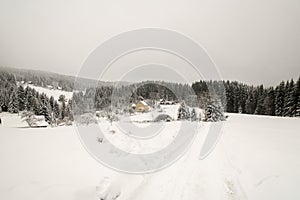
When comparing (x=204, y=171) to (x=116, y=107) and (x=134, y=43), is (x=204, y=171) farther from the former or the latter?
(x=116, y=107)

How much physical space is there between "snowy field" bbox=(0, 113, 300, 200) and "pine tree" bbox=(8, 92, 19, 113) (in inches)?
777

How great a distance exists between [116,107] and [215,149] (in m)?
16.8

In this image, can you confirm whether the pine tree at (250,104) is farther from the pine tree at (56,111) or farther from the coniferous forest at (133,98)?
the pine tree at (56,111)

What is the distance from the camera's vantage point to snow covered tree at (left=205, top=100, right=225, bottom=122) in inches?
862

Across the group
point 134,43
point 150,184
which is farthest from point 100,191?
point 134,43

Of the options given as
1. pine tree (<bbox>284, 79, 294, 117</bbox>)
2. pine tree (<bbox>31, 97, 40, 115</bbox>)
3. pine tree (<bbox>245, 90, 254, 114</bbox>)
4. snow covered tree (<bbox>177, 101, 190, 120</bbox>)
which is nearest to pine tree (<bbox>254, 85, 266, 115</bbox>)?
pine tree (<bbox>245, 90, 254, 114</bbox>)

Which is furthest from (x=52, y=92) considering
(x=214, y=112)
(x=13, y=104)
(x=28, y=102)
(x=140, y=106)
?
(x=214, y=112)

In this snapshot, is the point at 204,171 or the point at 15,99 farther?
the point at 15,99

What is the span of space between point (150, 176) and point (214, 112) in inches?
693

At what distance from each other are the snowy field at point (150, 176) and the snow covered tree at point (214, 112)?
13871mm

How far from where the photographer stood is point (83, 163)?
661 cm

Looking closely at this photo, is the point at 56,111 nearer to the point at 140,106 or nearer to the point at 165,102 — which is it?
the point at 140,106

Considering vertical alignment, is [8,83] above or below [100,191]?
above

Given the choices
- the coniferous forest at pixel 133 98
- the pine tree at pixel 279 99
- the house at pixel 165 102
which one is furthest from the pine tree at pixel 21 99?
the pine tree at pixel 279 99
